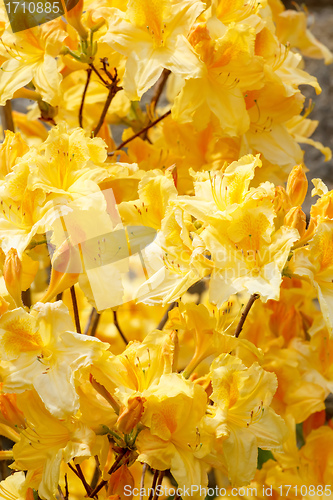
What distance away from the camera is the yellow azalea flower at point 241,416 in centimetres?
71

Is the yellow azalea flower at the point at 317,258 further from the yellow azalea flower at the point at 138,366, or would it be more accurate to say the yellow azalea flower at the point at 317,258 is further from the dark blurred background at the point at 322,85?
the dark blurred background at the point at 322,85

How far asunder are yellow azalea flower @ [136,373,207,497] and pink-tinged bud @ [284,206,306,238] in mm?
226

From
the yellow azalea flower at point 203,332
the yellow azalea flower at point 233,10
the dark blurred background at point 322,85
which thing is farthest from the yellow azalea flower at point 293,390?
the dark blurred background at point 322,85

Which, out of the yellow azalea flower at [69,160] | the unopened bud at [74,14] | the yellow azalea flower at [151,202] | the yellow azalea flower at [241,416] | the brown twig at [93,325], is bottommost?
the brown twig at [93,325]

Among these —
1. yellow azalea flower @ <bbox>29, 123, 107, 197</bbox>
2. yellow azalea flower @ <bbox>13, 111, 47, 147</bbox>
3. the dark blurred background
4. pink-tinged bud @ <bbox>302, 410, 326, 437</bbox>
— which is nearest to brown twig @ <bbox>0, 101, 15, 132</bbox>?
yellow azalea flower @ <bbox>13, 111, 47, 147</bbox>

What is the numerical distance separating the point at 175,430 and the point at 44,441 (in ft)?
0.53

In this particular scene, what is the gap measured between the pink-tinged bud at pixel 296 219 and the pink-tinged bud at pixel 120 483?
A: 1.18 feet

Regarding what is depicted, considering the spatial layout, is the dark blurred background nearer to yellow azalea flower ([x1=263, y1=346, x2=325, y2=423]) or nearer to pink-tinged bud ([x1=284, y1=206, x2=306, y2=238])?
yellow azalea flower ([x1=263, y1=346, x2=325, y2=423])

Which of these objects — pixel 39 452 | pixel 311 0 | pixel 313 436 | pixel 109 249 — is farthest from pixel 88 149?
pixel 311 0

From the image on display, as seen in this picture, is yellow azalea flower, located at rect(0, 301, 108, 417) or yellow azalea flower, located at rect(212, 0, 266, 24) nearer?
yellow azalea flower, located at rect(0, 301, 108, 417)

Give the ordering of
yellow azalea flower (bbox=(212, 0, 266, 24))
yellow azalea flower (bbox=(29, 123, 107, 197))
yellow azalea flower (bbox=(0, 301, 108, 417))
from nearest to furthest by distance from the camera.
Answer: yellow azalea flower (bbox=(0, 301, 108, 417)), yellow azalea flower (bbox=(29, 123, 107, 197)), yellow azalea flower (bbox=(212, 0, 266, 24))

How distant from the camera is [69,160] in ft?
2.64

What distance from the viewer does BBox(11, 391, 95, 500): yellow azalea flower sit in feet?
2.31

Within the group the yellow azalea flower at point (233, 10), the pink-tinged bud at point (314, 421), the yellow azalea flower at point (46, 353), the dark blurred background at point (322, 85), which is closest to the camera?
the yellow azalea flower at point (46, 353)
